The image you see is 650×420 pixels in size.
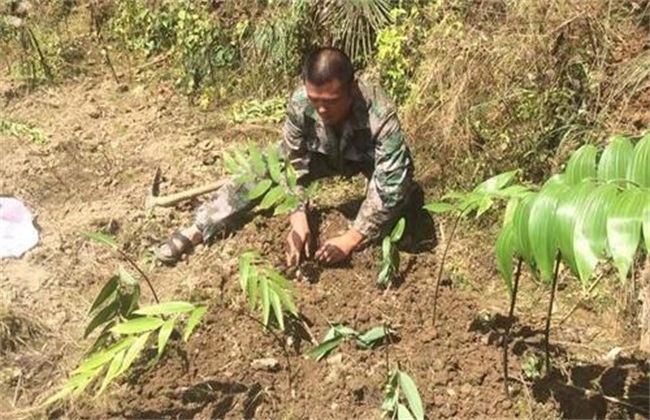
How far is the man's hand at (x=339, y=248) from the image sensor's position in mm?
3426

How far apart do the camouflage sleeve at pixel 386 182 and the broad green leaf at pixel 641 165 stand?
144 cm

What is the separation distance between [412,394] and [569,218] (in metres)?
0.93

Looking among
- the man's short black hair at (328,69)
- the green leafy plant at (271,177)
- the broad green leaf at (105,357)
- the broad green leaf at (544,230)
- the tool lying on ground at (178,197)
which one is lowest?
the tool lying on ground at (178,197)

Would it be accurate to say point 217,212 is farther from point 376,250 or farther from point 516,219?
point 516,219

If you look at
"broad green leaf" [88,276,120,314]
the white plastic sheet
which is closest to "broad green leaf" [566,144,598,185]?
"broad green leaf" [88,276,120,314]

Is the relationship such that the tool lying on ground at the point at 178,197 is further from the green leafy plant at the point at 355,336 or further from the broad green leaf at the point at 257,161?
the green leafy plant at the point at 355,336

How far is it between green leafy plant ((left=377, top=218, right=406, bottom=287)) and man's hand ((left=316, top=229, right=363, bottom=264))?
15 centimetres

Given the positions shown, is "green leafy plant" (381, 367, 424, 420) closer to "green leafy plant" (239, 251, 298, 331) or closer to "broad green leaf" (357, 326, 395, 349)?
"broad green leaf" (357, 326, 395, 349)

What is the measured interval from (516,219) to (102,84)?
367 centimetres

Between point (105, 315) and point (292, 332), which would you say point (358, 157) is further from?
point (105, 315)

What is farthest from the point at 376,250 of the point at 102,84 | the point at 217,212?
the point at 102,84

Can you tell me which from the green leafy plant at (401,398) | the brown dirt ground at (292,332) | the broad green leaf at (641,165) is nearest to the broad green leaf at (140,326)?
the brown dirt ground at (292,332)

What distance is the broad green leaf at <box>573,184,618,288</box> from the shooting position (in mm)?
1879

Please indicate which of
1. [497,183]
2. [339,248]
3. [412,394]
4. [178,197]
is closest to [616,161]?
[497,183]
